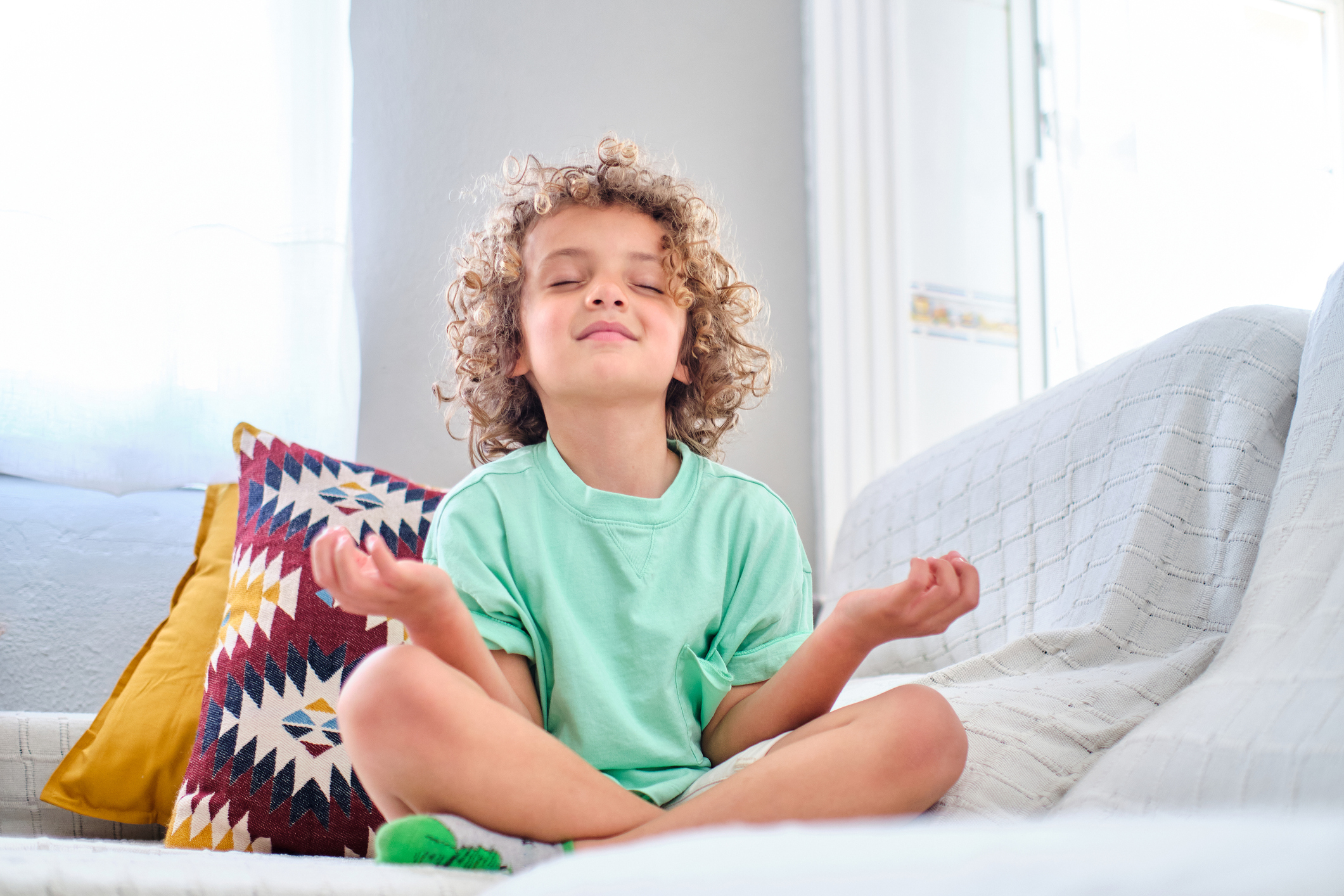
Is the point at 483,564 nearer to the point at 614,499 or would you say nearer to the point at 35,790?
the point at 614,499

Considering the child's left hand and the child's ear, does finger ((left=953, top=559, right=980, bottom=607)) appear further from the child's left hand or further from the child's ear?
the child's ear

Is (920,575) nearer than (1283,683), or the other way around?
(1283,683)

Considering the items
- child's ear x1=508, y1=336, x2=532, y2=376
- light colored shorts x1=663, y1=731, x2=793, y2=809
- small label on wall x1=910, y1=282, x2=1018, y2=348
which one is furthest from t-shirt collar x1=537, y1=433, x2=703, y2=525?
small label on wall x1=910, y1=282, x2=1018, y2=348

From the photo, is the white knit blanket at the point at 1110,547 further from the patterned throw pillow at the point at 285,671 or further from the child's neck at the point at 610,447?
the patterned throw pillow at the point at 285,671

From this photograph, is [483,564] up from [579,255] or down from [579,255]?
down

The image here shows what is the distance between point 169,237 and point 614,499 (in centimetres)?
91

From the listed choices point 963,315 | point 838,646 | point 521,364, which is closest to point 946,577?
point 838,646

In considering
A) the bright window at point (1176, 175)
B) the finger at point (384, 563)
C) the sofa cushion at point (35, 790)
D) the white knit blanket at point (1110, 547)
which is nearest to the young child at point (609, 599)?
the finger at point (384, 563)

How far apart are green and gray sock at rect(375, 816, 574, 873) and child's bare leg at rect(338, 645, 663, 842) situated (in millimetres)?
13

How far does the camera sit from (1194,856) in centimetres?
29

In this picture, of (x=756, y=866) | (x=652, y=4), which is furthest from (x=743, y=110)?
(x=756, y=866)

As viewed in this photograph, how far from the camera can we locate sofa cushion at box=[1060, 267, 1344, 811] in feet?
1.80

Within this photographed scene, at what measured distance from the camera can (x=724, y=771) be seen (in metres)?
0.77

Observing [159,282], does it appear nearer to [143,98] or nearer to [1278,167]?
[143,98]
